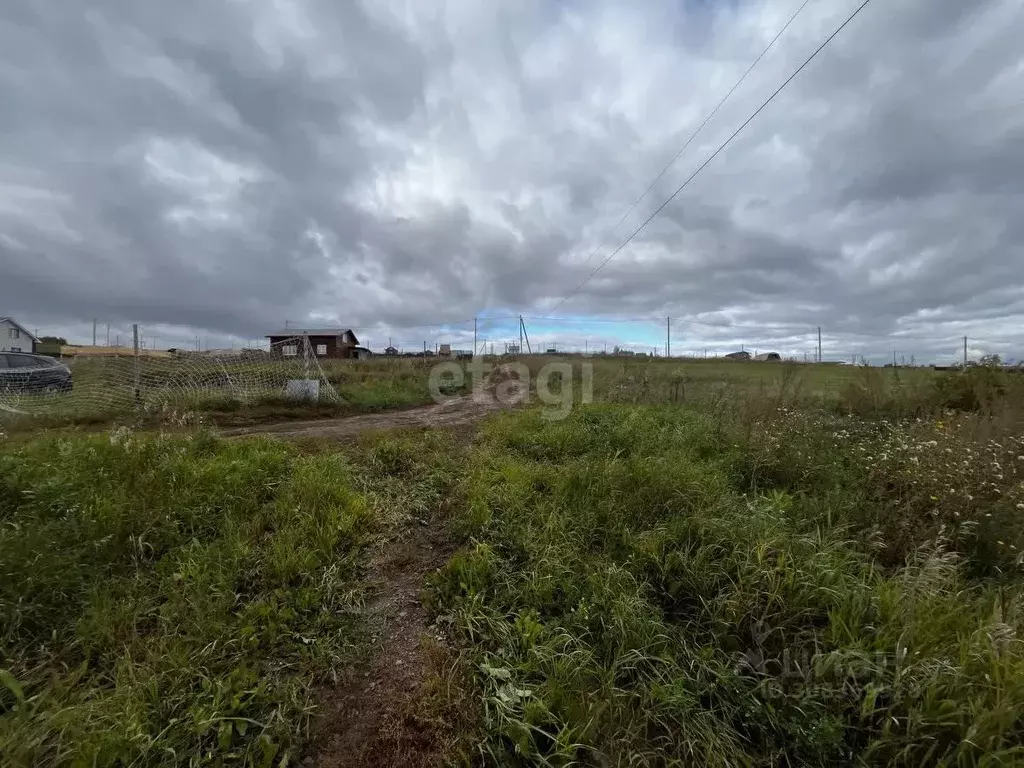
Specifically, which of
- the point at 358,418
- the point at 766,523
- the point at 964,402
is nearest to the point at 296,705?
the point at 766,523

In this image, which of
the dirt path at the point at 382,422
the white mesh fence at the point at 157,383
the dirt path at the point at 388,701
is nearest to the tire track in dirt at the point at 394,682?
the dirt path at the point at 388,701

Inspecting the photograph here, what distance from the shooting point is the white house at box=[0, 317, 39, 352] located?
25.8m

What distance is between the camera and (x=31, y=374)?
9.20 m

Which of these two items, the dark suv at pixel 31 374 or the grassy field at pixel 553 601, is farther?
the dark suv at pixel 31 374

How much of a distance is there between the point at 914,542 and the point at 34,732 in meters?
4.96

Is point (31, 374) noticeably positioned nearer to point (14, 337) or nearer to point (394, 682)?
point (394, 682)

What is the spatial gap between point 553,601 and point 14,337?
42536 millimetres

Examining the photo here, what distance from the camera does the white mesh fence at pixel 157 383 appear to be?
7562mm

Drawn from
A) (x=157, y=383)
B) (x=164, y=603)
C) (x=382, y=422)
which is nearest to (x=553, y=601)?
(x=164, y=603)

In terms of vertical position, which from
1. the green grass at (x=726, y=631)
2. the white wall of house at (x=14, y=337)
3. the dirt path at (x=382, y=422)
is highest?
the white wall of house at (x=14, y=337)

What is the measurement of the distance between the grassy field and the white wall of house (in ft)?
114


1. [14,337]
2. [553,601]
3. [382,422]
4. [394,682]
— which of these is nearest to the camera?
[394,682]

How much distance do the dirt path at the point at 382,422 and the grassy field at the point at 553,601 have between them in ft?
6.69

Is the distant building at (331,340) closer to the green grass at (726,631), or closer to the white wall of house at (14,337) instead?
the white wall of house at (14,337)
